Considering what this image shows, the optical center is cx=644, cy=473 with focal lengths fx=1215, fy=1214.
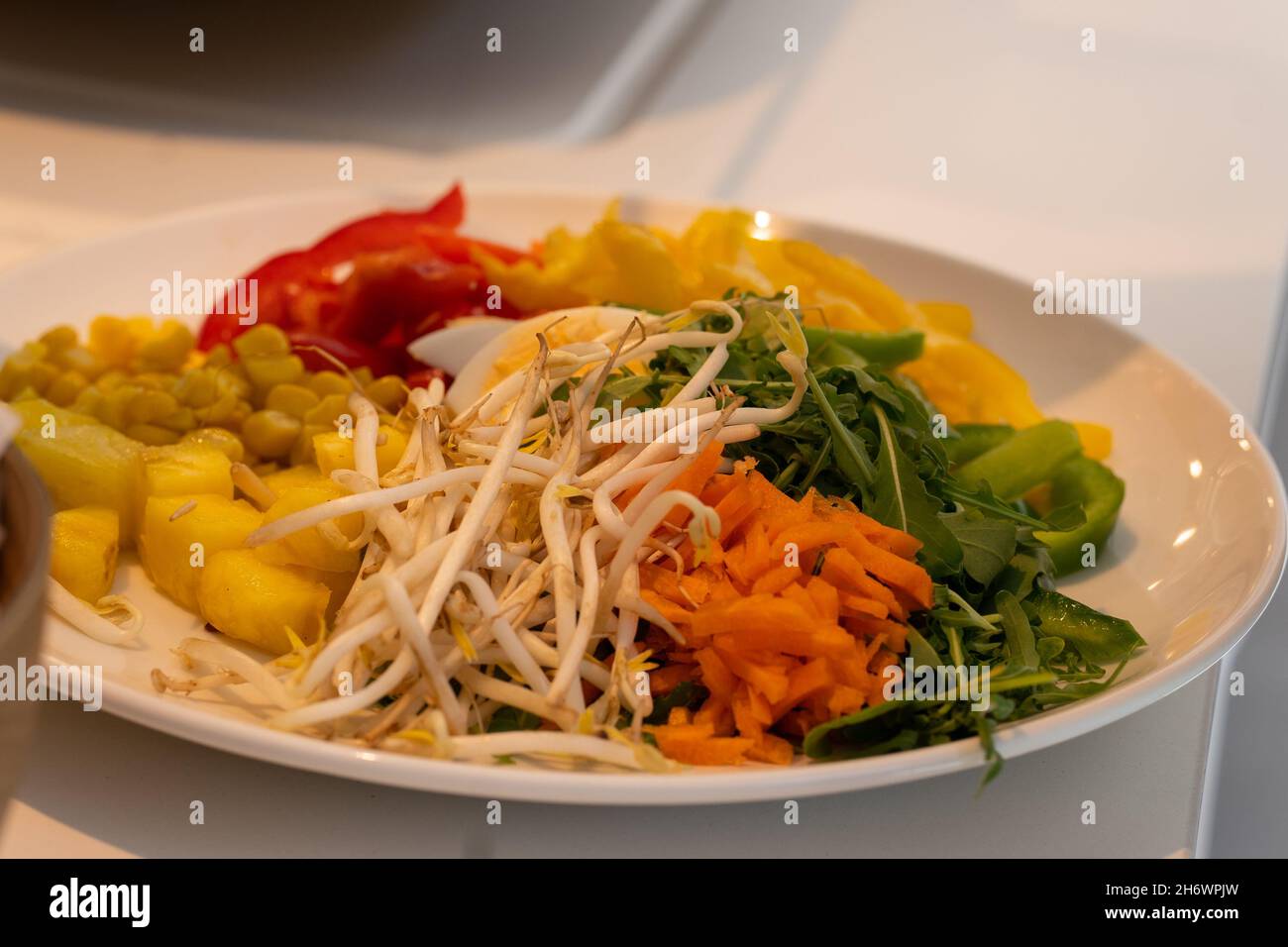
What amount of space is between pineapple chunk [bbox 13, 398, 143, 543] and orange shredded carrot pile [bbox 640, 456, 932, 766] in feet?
2.31

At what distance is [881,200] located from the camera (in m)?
3.21

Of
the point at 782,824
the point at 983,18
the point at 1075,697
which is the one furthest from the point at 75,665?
the point at 983,18

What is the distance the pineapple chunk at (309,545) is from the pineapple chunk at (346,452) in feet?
0.32

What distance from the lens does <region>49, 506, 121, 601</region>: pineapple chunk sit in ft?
4.71

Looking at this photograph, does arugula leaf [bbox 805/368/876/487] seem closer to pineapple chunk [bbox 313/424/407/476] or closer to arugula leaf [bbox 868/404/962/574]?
arugula leaf [bbox 868/404/962/574]

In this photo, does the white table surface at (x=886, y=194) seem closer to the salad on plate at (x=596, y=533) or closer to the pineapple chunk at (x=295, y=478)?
the salad on plate at (x=596, y=533)

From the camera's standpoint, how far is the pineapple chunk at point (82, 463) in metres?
1.54

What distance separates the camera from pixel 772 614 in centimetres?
125

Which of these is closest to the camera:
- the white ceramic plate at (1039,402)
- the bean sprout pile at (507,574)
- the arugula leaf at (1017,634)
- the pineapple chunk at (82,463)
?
the white ceramic plate at (1039,402)

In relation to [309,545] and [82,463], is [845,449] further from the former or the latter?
[82,463]

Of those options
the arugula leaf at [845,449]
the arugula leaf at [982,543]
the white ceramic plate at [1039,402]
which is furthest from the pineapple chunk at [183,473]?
the arugula leaf at [982,543]

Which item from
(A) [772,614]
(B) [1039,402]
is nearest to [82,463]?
(A) [772,614]

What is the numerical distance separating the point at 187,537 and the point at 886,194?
7.52 feet
